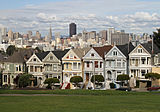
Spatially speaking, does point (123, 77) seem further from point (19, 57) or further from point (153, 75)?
point (19, 57)

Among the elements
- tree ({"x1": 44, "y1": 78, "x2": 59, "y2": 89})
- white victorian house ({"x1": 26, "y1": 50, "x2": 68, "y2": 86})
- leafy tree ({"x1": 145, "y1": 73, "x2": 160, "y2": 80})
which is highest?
white victorian house ({"x1": 26, "y1": 50, "x2": 68, "y2": 86})

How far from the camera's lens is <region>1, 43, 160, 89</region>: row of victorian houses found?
77125mm

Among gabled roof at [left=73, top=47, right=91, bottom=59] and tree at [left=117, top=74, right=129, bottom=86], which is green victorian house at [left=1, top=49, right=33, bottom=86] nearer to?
gabled roof at [left=73, top=47, right=91, bottom=59]

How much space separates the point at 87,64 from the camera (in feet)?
269

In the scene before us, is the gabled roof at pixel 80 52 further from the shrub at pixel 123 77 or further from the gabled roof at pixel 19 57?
the gabled roof at pixel 19 57

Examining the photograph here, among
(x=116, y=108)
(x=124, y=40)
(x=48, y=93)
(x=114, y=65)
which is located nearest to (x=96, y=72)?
(x=114, y=65)

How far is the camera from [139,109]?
3244 cm

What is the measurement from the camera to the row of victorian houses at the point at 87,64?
3036 inches

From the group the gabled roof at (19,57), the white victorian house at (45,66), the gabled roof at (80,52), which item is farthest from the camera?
the gabled roof at (19,57)

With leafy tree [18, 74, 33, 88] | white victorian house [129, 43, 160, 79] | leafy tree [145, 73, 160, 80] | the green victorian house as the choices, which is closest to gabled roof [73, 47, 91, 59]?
white victorian house [129, 43, 160, 79]

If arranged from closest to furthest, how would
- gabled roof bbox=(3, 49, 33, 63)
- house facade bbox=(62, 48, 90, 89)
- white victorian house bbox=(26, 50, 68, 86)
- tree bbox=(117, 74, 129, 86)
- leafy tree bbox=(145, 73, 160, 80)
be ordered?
leafy tree bbox=(145, 73, 160, 80) < tree bbox=(117, 74, 129, 86) < house facade bbox=(62, 48, 90, 89) < white victorian house bbox=(26, 50, 68, 86) < gabled roof bbox=(3, 49, 33, 63)

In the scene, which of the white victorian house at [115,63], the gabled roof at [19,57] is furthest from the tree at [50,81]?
the gabled roof at [19,57]

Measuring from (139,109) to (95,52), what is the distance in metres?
49.2

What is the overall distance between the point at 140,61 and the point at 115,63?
5244 mm
